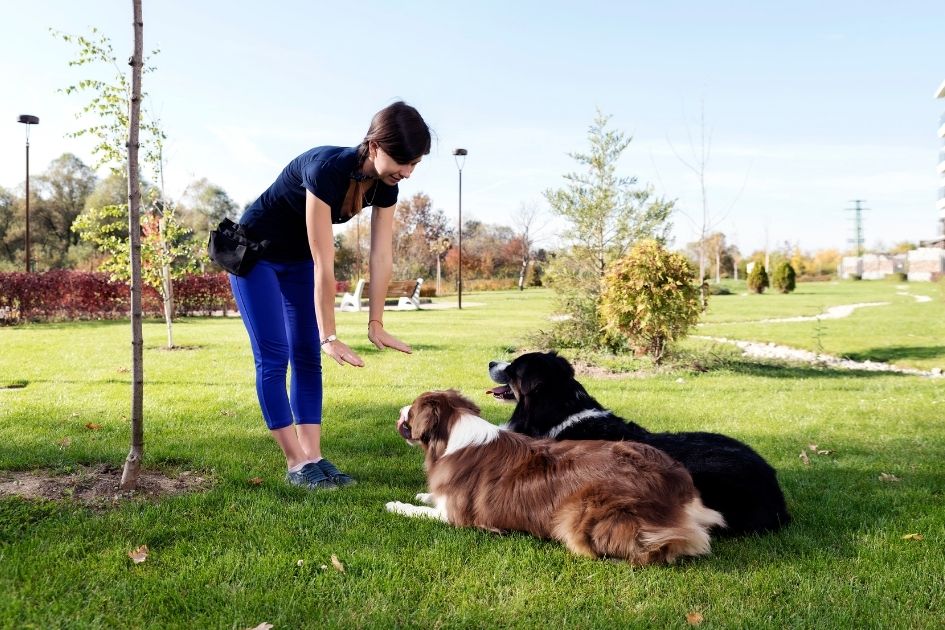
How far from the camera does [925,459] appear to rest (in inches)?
192

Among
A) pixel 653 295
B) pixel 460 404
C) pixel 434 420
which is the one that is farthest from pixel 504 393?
pixel 653 295

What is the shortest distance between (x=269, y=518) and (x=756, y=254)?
7767cm

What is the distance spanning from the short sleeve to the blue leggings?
25.0 inches

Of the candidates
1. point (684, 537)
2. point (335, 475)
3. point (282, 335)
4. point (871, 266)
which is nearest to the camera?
point (684, 537)

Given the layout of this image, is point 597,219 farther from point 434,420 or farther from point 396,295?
point 396,295

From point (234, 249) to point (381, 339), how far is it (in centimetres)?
96

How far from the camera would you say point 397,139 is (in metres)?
3.28

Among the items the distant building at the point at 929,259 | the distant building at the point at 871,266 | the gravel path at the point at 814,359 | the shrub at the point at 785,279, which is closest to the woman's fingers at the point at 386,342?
the gravel path at the point at 814,359

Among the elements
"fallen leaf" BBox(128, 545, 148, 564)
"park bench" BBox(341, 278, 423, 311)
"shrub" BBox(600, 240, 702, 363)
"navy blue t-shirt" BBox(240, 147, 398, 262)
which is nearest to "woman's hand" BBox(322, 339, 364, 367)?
"navy blue t-shirt" BBox(240, 147, 398, 262)

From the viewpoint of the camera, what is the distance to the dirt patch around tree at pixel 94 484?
138 inches

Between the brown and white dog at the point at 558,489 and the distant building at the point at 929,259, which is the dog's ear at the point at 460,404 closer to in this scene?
the brown and white dog at the point at 558,489

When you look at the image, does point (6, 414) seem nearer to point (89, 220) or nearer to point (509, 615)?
point (509, 615)

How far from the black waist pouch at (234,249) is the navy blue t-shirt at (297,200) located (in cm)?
8

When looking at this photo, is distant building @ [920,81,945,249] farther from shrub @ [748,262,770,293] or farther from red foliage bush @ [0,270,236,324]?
red foliage bush @ [0,270,236,324]
